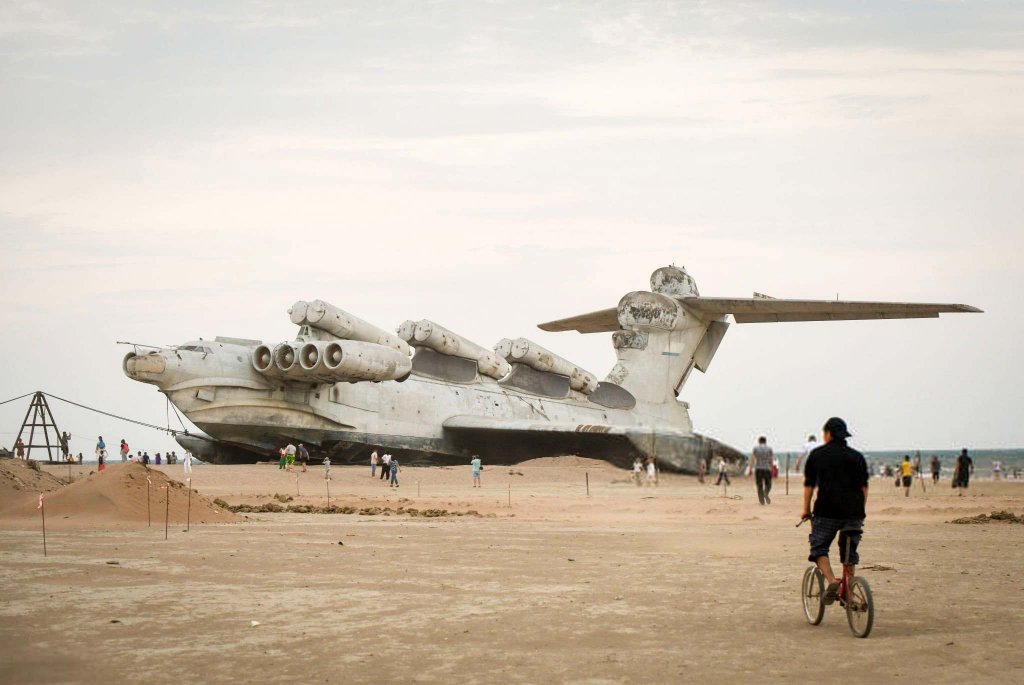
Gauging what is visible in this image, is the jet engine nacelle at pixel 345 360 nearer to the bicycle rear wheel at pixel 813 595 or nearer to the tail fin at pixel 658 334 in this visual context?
the tail fin at pixel 658 334

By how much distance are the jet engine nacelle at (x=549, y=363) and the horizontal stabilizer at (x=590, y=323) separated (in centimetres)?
212

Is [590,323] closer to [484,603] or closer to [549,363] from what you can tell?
[549,363]

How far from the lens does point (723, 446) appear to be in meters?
37.5

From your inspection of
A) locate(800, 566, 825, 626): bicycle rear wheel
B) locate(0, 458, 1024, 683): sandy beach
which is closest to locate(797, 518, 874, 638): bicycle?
locate(800, 566, 825, 626): bicycle rear wheel

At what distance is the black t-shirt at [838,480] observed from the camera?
747 centimetres

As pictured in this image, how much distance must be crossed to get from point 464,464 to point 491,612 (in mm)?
31087

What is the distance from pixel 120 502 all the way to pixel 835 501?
437 inches

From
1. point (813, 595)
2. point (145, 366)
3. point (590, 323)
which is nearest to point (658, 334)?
point (590, 323)

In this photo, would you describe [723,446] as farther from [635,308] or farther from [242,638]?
[242,638]

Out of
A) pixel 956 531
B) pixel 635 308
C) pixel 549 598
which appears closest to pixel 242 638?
pixel 549 598

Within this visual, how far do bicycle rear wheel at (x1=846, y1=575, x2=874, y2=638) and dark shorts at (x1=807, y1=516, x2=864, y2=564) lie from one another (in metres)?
0.22

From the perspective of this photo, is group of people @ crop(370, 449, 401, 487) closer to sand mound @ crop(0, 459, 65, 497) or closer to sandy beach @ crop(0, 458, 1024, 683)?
sand mound @ crop(0, 459, 65, 497)

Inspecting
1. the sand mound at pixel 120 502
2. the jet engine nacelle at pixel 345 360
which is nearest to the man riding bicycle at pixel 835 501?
the sand mound at pixel 120 502

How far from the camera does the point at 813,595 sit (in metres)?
7.64
